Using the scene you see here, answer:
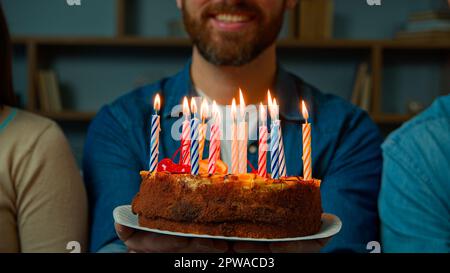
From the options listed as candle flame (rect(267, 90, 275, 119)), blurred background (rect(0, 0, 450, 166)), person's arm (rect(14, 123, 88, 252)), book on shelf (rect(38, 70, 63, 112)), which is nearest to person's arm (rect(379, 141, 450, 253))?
blurred background (rect(0, 0, 450, 166))

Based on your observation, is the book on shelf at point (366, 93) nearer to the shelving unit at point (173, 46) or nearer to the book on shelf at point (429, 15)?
the shelving unit at point (173, 46)

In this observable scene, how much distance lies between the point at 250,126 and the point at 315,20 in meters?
0.69

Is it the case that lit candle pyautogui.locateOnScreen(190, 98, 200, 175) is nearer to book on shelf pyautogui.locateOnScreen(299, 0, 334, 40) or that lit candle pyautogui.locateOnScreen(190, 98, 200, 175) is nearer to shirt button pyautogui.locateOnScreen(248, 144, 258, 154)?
shirt button pyautogui.locateOnScreen(248, 144, 258, 154)

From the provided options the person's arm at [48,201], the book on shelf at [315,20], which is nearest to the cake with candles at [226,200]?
the person's arm at [48,201]

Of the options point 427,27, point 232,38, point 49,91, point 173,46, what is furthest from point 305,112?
point 49,91

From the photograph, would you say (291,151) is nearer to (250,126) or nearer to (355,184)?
(250,126)

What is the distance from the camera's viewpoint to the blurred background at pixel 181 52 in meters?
1.03

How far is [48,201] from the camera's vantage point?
101 centimetres

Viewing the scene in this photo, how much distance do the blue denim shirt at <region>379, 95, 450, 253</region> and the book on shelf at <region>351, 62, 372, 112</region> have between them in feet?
0.44

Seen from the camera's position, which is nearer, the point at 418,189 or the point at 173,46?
the point at 418,189
